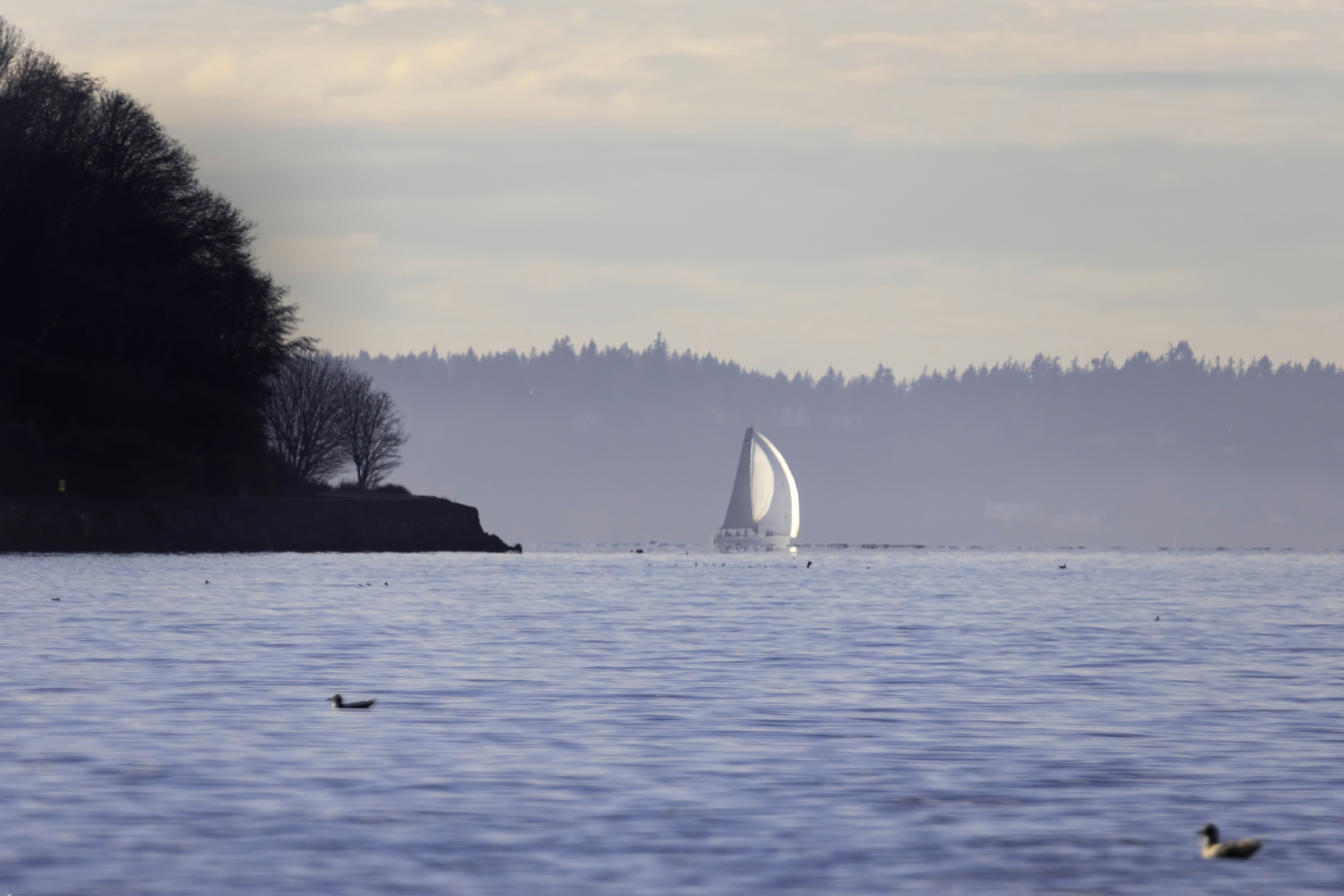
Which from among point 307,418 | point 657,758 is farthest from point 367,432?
point 657,758

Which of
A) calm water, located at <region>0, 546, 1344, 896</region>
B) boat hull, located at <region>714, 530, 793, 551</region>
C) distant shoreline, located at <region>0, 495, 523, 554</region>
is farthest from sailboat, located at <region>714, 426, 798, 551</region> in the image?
calm water, located at <region>0, 546, 1344, 896</region>

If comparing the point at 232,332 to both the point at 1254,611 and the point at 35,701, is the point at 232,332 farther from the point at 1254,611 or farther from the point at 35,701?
the point at 35,701

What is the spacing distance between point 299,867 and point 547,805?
3.73 m

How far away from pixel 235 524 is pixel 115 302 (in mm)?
16451

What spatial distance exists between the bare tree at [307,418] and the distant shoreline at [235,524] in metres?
7.20

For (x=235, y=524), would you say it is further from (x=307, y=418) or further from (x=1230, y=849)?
(x=1230, y=849)

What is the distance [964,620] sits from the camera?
188 feet

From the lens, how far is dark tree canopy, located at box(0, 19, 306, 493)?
104938 millimetres

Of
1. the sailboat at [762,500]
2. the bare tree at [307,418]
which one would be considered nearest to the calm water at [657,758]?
the bare tree at [307,418]

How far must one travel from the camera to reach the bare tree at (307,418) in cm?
Answer: 14150

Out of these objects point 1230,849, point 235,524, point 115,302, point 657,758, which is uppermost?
point 115,302

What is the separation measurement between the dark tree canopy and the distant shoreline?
70.3 inches

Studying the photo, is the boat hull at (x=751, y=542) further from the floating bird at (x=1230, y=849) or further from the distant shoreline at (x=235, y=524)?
the floating bird at (x=1230, y=849)

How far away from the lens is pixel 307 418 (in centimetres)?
14238
